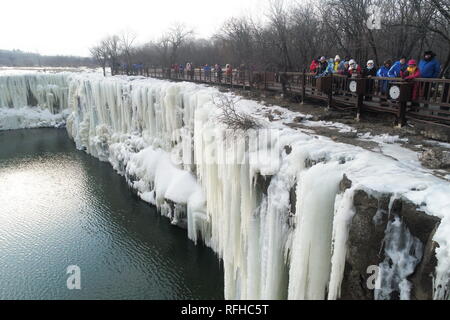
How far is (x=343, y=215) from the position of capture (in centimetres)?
388

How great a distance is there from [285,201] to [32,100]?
37.1 m

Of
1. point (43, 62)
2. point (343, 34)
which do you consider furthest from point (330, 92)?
point (43, 62)

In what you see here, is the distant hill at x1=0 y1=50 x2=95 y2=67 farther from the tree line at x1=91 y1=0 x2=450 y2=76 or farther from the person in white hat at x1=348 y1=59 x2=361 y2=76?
the person in white hat at x1=348 y1=59 x2=361 y2=76

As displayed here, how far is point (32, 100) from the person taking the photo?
35.0 meters

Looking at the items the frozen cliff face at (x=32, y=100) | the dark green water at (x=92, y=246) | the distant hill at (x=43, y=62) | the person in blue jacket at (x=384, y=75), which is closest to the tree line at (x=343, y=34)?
the person in blue jacket at (x=384, y=75)

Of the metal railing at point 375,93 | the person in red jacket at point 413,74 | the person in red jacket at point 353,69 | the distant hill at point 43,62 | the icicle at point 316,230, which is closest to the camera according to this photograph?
the icicle at point 316,230

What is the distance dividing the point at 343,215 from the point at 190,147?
9.87 meters

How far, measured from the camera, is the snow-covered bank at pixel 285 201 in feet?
11.7

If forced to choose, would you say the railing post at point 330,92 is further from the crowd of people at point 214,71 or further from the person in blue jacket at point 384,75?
the crowd of people at point 214,71

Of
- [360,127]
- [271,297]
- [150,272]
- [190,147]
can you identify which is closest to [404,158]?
[360,127]

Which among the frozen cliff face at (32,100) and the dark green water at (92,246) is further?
the frozen cliff face at (32,100)

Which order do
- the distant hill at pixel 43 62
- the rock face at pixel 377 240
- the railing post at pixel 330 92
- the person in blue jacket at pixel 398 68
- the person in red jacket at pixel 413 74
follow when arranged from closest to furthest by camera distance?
the rock face at pixel 377 240 < the person in red jacket at pixel 413 74 < the person in blue jacket at pixel 398 68 < the railing post at pixel 330 92 < the distant hill at pixel 43 62

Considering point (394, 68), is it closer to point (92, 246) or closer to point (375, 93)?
point (375, 93)

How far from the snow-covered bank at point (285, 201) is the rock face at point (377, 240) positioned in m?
0.04
